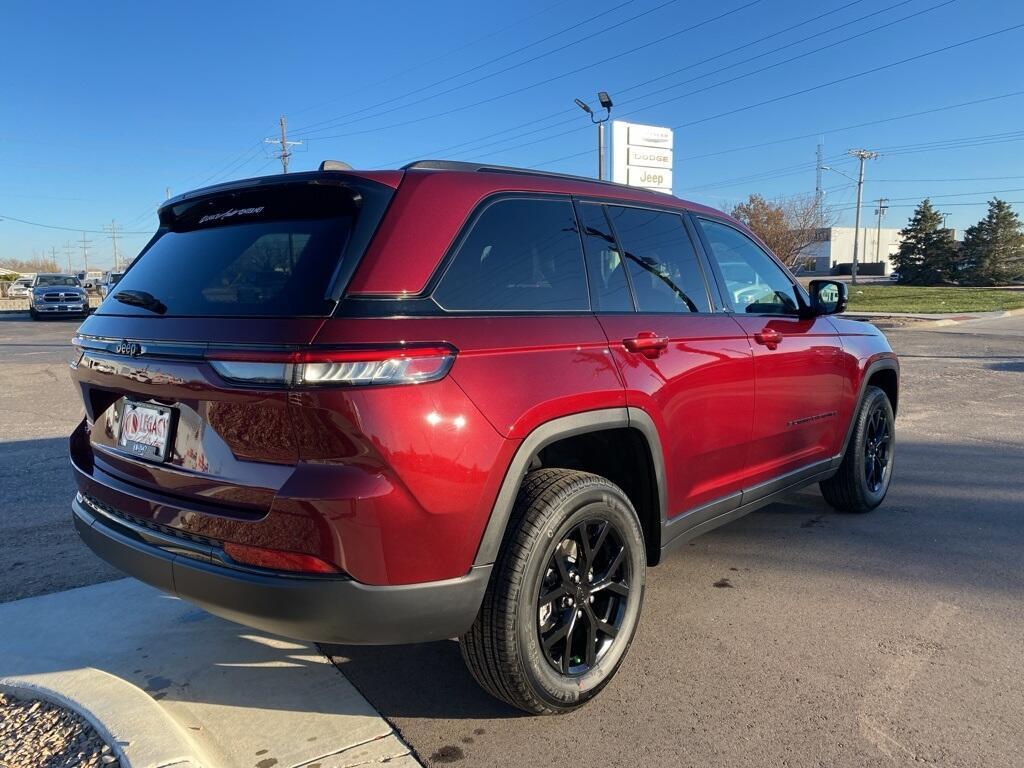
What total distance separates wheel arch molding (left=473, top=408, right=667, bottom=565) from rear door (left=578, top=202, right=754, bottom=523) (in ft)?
0.25

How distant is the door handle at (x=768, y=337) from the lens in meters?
3.67

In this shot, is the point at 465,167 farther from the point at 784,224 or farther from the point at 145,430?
the point at 784,224

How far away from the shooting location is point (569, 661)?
8.83 ft

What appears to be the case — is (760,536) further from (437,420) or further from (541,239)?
(437,420)

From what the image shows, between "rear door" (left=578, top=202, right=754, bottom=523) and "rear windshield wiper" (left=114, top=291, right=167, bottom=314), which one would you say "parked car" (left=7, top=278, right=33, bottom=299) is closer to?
"rear windshield wiper" (left=114, top=291, right=167, bottom=314)

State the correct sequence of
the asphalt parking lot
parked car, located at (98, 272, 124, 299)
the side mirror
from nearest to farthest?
the asphalt parking lot < parked car, located at (98, 272, 124, 299) < the side mirror

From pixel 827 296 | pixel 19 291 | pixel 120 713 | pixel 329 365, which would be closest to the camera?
pixel 329 365

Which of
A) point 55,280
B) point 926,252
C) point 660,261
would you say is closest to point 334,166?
point 660,261

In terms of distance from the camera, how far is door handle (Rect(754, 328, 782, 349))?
12.0 feet

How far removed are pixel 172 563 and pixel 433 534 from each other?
0.85 metres

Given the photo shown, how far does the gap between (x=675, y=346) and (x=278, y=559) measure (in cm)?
177

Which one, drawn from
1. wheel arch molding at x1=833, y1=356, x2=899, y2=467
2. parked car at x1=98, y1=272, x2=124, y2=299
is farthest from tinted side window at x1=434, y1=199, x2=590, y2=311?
wheel arch molding at x1=833, y1=356, x2=899, y2=467

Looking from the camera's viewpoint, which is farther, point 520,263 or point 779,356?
point 779,356

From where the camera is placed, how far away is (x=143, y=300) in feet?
8.63
